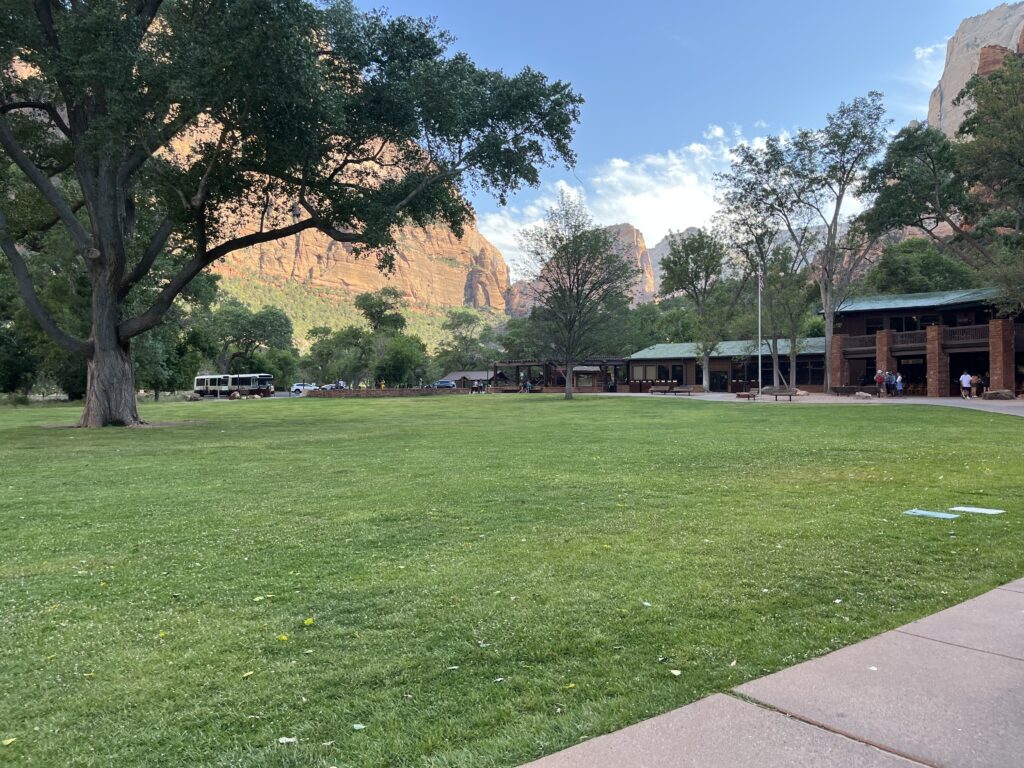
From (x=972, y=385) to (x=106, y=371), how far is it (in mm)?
45680

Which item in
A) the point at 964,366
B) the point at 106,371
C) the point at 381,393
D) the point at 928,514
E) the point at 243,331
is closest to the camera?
the point at 928,514

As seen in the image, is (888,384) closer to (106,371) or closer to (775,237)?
(775,237)

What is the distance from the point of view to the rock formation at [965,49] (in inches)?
6886

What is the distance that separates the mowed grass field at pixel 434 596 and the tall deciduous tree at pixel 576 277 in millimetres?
40693

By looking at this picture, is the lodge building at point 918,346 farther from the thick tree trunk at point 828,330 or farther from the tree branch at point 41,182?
the tree branch at point 41,182

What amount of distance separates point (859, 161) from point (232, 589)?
172 feet

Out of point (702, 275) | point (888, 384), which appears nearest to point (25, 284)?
point (888, 384)

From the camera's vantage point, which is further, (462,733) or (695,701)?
(695,701)

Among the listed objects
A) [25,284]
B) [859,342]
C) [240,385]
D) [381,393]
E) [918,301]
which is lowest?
[381,393]

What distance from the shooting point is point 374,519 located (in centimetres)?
727

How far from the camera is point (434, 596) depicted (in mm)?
4602

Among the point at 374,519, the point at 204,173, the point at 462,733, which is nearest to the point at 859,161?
the point at 204,173

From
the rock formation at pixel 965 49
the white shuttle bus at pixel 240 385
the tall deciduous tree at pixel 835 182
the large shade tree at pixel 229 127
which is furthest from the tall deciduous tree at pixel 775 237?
the rock formation at pixel 965 49

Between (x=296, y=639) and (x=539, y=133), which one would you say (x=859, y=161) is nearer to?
(x=539, y=133)
